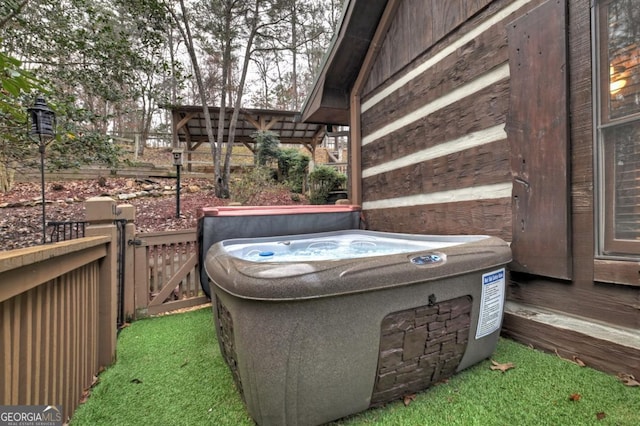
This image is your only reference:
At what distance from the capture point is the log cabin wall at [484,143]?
1.49 m

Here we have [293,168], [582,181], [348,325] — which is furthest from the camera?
[293,168]

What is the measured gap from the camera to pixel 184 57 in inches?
458

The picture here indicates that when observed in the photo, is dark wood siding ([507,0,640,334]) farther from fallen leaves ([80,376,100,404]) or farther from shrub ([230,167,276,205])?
shrub ([230,167,276,205])

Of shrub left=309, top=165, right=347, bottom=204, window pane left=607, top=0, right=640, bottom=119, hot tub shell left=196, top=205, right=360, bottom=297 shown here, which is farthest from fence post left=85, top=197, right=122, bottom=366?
shrub left=309, top=165, right=347, bottom=204

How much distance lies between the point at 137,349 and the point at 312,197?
21.2 feet

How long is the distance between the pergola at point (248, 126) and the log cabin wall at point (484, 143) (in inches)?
243

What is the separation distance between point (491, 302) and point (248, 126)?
1126 cm

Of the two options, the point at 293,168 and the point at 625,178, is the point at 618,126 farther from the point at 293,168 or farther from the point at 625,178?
the point at 293,168

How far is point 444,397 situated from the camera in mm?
1296

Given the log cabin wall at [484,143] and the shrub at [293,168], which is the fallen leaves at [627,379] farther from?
the shrub at [293,168]

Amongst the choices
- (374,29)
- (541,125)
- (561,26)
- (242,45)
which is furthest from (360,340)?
(242,45)

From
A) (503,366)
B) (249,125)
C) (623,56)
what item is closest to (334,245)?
(503,366)

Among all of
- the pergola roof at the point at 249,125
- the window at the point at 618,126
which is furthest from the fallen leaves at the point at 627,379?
the pergola roof at the point at 249,125

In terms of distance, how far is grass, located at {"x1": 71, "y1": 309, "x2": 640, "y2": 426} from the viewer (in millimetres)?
1148
